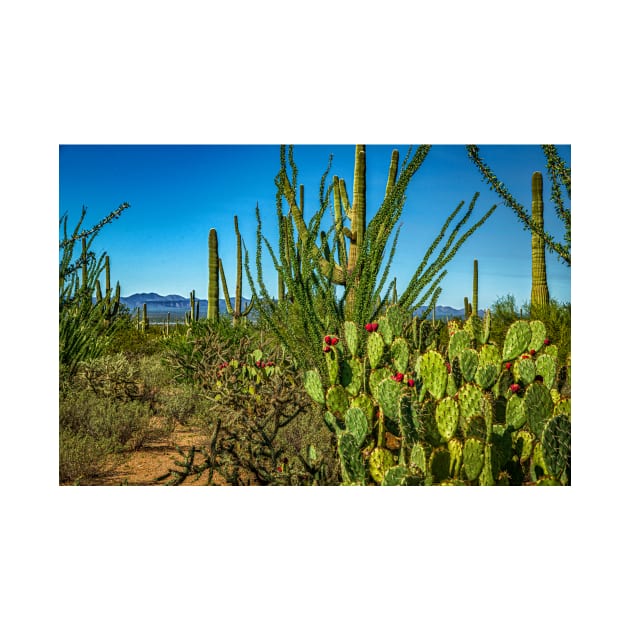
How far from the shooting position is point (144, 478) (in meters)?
3.59

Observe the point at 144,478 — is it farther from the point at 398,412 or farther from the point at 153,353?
the point at 153,353

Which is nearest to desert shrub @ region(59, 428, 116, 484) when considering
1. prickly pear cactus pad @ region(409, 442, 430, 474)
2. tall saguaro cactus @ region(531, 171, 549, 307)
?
prickly pear cactus pad @ region(409, 442, 430, 474)

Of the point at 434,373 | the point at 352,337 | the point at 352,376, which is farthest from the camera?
the point at 352,337

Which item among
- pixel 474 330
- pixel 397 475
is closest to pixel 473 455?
pixel 397 475

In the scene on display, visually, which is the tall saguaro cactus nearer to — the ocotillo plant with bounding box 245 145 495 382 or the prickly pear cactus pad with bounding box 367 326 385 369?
the ocotillo plant with bounding box 245 145 495 382

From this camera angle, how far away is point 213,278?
805cm

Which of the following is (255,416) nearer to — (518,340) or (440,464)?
(440,464)

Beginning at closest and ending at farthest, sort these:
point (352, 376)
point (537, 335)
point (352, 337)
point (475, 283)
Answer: point (352, 376) < point (352, 337) < point (537, 335) < point (475, 283)

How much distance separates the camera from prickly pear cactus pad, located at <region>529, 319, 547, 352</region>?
3574mm

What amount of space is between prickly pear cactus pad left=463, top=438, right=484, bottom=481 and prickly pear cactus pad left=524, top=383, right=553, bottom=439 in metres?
0.40

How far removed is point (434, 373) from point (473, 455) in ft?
1.66
